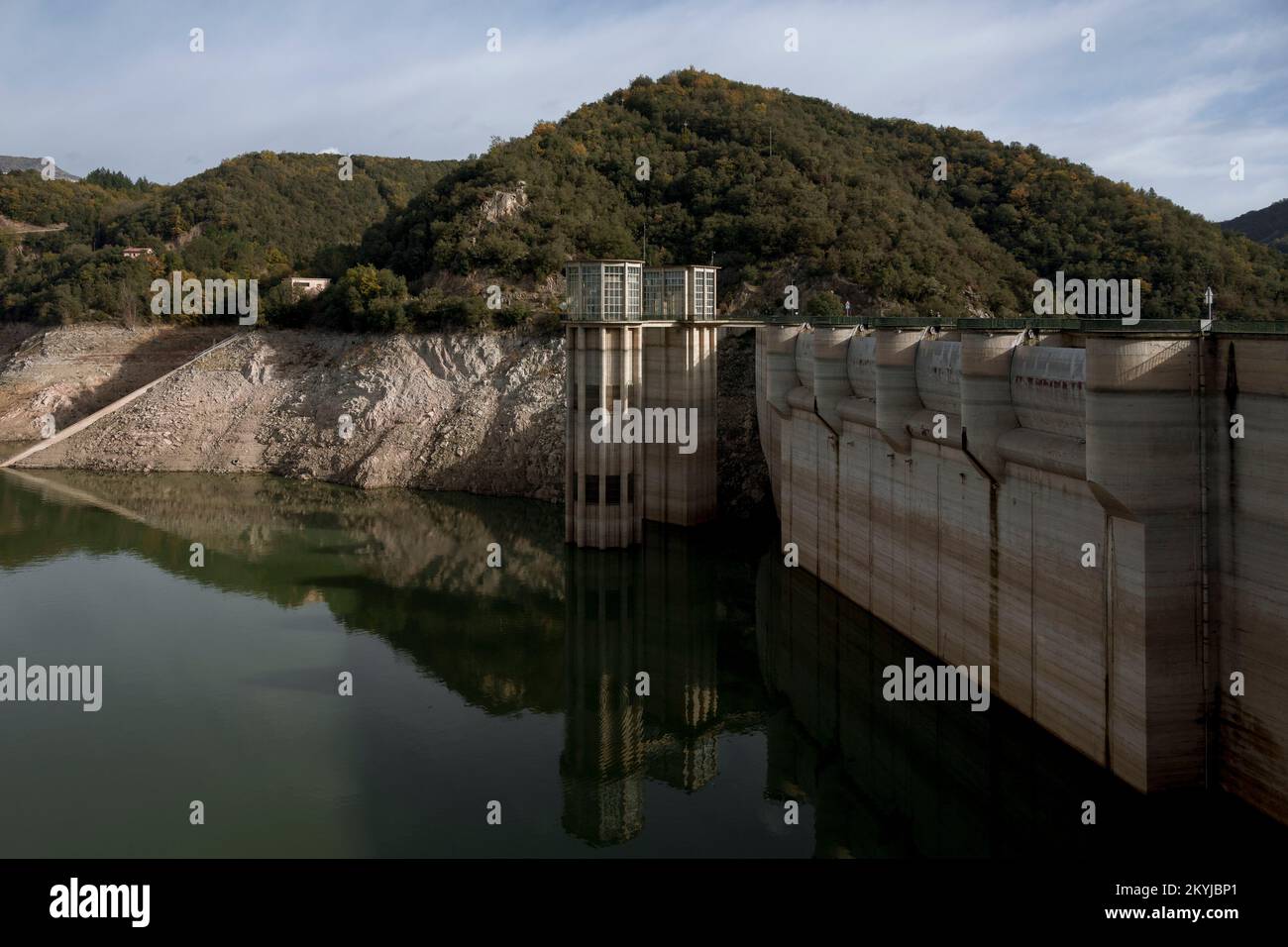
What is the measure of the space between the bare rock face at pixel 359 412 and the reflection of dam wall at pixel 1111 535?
713 inches

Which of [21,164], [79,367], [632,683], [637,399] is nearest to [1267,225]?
[637,399]

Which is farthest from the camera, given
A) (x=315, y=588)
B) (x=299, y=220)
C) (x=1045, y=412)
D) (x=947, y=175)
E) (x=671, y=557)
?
(x=299, y=220)

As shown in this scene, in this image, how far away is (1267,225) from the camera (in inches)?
2650

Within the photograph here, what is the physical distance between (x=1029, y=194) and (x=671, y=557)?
36402mm

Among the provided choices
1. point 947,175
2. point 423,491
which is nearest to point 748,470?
point 423,491

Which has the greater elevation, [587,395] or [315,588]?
[587,395]

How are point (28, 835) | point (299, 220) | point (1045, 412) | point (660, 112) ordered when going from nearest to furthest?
point (28, 835), point (1045, 412), point (660, 112), point (299, 220)

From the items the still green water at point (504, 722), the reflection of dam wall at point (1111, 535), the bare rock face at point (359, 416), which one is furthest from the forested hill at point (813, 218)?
the reflection of dam wall at point (1111, 535)

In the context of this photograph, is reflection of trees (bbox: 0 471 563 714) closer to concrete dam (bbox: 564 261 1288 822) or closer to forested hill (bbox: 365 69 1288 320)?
concrete dam (bbox: 564 261 1288 822)

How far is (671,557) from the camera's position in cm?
3672

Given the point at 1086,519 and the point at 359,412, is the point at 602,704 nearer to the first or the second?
the point at 1086,519

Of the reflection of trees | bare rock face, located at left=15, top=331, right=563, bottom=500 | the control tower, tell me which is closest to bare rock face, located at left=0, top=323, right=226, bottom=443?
bare rock face, located at left=15, top=331, right=563, bottom=500
